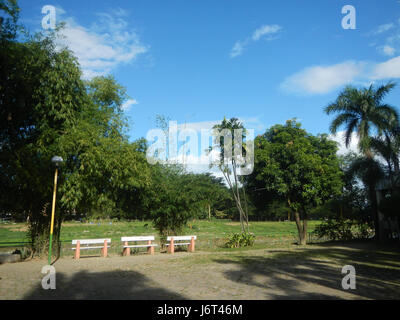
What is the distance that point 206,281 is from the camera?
8.63 metres

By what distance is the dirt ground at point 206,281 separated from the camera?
7.00 meters

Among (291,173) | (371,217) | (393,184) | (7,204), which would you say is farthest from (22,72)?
(371,217)

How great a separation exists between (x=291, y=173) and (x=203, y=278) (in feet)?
48.1

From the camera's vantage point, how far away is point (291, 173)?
22188 millimetres

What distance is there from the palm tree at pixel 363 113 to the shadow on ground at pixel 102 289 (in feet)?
59.0

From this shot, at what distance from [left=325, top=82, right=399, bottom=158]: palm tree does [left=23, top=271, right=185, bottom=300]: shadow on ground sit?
17987 mm

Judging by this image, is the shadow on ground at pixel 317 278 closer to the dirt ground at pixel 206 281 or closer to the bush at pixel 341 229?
the dirt ground at pixel 206 281

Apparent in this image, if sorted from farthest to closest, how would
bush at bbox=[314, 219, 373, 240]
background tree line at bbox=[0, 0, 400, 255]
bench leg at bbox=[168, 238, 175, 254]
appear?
bush at bbox=[314, 219, 373, 240] → bench leg at bbox=[168, 238, 175, 254] → background tree line at bbox=[0, 0, 400, 255]

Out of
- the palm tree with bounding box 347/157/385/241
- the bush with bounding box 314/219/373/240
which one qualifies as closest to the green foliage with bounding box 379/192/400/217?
the palm tree with bounding box 347/157/385/241

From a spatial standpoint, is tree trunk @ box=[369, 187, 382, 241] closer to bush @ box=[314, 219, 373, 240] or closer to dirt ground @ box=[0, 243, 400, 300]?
bush @ box=[314, 219, 373, 240]

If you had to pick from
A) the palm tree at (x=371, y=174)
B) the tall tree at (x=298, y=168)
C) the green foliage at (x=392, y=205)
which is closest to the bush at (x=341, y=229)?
the tall tree at (x=298, y=168)

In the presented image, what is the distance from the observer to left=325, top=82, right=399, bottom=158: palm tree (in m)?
21.2

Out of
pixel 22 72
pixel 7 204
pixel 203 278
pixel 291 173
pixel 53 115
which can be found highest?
pixel 22 72
